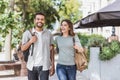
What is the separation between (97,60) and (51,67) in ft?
14.3

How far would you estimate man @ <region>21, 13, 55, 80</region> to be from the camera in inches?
223

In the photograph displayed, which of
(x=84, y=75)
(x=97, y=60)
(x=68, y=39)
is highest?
(x=68, y=39)

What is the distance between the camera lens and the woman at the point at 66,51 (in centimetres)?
620

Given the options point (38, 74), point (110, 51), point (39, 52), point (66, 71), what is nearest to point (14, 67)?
point (110, 51)

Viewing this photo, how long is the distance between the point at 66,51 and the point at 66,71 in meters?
0.38

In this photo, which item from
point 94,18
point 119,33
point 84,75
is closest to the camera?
point 94,18

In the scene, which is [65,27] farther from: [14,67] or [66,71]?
[14,67]

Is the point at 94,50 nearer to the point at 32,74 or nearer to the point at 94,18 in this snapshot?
the point at 94,18

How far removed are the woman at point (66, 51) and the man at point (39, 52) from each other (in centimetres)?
46

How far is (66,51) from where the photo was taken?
6191mm

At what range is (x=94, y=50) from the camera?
10.1 meters

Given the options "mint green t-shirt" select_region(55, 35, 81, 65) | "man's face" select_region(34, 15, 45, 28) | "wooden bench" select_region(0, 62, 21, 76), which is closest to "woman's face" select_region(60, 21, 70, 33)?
"mint green t-shirt" select_region(55, 35, 81, 65)

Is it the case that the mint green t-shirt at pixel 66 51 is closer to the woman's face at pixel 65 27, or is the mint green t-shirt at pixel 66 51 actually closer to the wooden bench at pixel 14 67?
the woman's face at pixel 65 27

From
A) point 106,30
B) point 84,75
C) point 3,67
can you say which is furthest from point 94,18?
point 106,30
